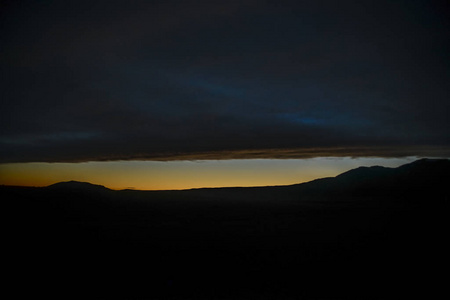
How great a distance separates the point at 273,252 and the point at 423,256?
6.72 m

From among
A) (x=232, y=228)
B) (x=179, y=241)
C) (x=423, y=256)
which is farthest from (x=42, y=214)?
(x=423, y=256)

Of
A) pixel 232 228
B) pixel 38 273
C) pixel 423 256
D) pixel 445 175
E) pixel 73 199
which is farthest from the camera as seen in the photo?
pixel 445 175

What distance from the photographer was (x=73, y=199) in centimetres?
3547

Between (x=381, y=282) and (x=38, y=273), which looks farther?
(x=38, y=273)

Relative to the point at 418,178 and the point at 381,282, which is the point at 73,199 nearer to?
the point at 381,282

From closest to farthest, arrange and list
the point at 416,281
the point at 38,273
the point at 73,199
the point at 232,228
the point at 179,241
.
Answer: the point at 416,281, the point at 38,273, the point at 179,241, the point at 232,228, the point at 73,199

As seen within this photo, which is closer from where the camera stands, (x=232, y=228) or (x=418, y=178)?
(x=232, y=228)

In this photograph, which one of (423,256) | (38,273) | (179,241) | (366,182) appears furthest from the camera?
(366,182)

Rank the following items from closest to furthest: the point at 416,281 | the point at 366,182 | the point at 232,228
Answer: the point at 416,281, the point at 232,228, the point at 366,182

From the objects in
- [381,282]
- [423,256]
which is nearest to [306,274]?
[381,282]

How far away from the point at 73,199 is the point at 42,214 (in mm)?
14062

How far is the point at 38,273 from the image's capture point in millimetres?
11250

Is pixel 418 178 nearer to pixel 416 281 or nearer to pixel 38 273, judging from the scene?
pixel 416 281

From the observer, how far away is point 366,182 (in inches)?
4380
